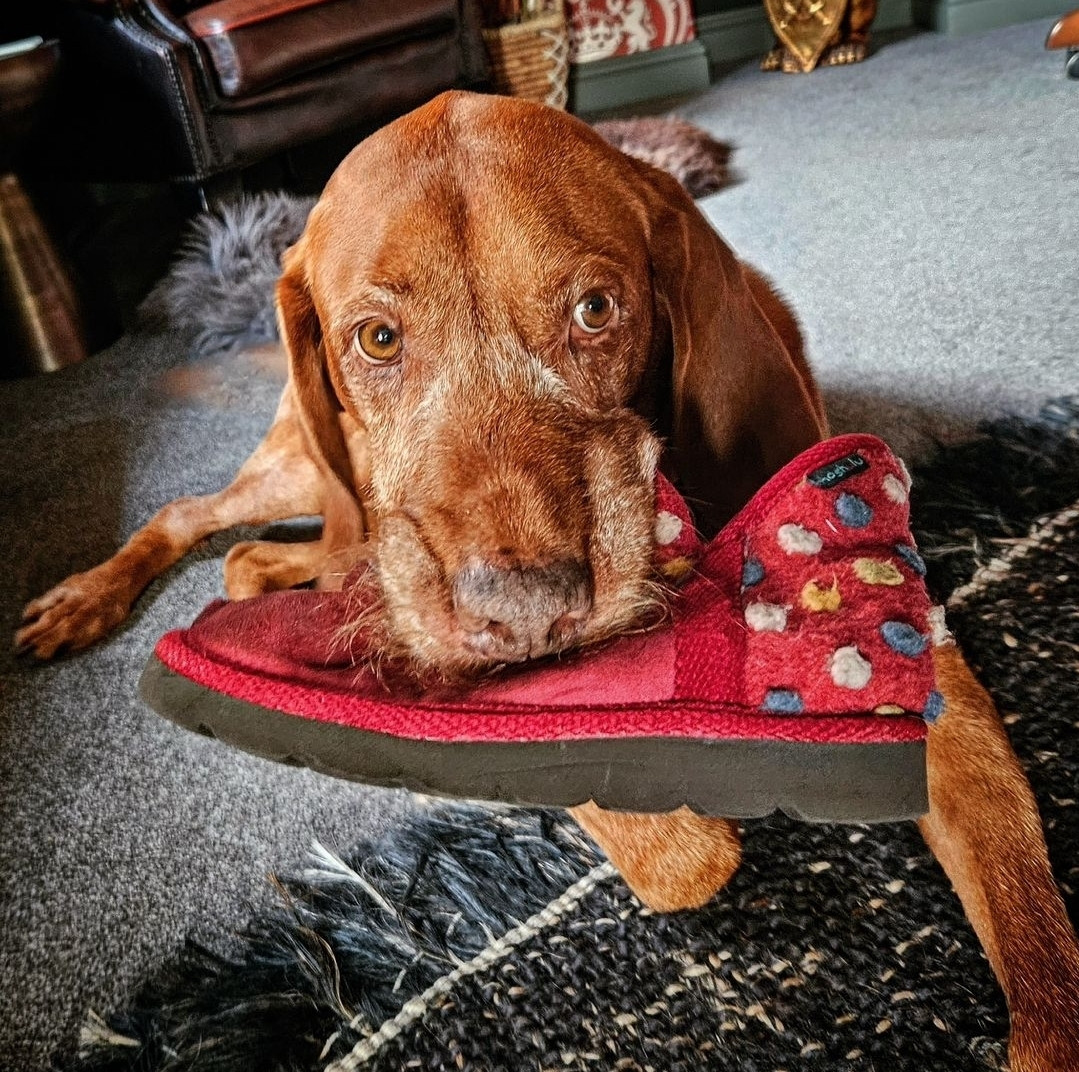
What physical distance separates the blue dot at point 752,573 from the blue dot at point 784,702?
0.44 feet

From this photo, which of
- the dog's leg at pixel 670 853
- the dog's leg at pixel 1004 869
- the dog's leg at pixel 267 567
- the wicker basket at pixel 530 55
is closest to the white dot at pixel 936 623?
the dog's leg at pixel 1004 869

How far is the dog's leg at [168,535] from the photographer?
6.25 feet

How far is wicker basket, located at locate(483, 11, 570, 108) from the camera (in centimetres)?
483

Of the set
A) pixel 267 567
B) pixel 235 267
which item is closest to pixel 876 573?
pixel 267 567

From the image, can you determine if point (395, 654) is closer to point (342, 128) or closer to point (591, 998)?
point (591, 998)

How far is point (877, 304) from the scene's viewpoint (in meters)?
2.67

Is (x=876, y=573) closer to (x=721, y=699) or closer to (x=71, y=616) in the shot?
(x=721, y=699)

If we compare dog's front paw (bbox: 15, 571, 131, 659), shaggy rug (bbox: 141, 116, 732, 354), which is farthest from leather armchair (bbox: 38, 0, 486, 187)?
dog's front paw (bbox: 15, 571, 131, 659)

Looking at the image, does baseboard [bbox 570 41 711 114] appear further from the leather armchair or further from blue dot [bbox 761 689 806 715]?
blue dot [bbox 761 689 806 715]

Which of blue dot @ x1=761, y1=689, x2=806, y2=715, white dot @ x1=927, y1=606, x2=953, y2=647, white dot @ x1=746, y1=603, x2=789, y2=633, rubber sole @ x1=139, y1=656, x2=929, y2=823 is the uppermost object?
white dot @ x1=746, y1=603, x2=789, y2=633

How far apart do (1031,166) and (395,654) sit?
3.20 metres

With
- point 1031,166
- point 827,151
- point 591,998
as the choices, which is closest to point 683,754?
point 591,998

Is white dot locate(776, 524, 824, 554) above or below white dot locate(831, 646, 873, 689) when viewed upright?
above

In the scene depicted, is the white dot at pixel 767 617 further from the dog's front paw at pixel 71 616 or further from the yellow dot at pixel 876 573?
the dog's front paw at pixel 71 616
